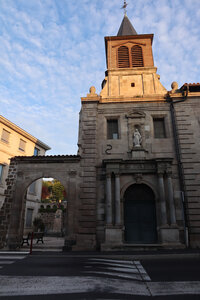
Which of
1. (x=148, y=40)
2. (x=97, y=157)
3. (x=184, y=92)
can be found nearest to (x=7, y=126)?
(x=97, y=157)

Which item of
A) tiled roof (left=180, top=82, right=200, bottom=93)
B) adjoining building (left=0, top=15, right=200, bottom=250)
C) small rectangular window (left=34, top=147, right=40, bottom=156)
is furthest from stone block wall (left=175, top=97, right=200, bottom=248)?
small rectangular window (left=34, top=147, right=40, bottom=156)

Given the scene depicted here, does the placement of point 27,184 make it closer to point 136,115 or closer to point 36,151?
point 136,115

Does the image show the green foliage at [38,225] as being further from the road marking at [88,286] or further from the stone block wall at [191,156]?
the road marking at [88,286]

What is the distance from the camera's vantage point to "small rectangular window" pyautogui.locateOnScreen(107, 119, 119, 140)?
14.5 m

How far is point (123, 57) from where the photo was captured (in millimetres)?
18266

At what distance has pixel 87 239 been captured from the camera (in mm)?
11562

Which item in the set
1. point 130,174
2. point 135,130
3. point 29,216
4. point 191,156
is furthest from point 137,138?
point 29,216

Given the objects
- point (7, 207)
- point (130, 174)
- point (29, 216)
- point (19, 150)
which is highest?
point (19, 150)

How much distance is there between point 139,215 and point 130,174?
2.57m

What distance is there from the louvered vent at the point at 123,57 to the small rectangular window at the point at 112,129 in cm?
601

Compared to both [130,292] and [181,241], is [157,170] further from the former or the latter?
[130,292]

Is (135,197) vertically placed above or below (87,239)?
above

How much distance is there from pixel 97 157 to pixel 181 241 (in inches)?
275

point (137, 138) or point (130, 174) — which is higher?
point (137, 138)
